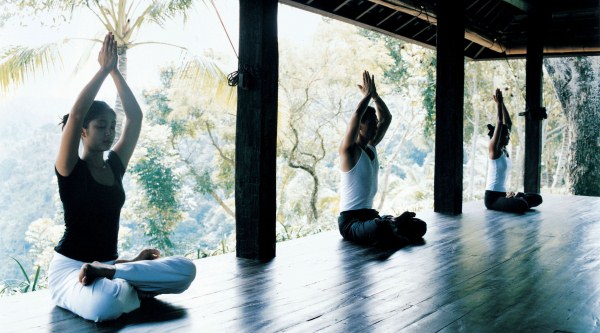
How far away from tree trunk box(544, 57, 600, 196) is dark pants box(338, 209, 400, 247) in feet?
27.0

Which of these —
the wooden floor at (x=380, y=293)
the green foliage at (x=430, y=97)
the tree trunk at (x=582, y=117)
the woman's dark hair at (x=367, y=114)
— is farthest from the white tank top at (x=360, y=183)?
the green foliage at (x=430, y=97)

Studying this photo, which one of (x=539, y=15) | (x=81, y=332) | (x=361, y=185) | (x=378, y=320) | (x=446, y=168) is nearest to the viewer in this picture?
(x=81, y=332)

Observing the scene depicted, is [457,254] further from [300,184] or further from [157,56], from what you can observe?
A: [157,56]

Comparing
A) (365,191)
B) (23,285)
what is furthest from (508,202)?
(23,285)

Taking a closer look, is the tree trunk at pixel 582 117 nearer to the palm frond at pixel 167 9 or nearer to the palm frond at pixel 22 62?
the palm frond at pixel 167 9

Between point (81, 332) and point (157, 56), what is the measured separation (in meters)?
12.1

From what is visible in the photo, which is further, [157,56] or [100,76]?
[157,56]

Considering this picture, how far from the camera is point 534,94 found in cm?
717

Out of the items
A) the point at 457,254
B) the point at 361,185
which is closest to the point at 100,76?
the point at 361,185

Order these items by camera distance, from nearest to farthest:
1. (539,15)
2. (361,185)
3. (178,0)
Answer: (361,185), (539,15), (178,0)

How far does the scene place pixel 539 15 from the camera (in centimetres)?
704

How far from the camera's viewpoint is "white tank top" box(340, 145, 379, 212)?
13.5ft

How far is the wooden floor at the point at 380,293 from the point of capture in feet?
7.62

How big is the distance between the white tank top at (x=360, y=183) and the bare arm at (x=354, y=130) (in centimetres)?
5
